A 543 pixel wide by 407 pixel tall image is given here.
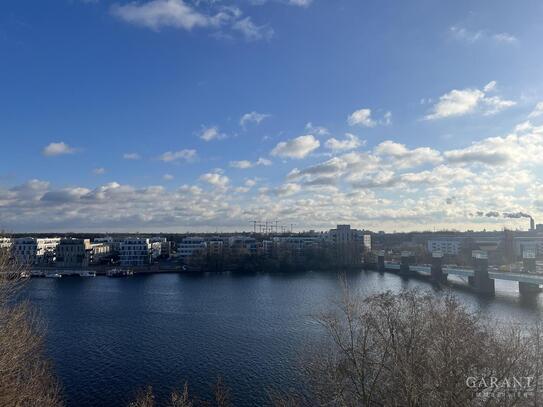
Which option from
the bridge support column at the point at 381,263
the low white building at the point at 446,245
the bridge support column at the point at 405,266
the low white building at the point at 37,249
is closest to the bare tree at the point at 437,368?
the bridge support column at the point at 405,266

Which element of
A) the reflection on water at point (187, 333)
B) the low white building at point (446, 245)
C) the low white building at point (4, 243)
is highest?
the low white building at point (4, 243)

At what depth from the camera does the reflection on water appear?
39.6 feet

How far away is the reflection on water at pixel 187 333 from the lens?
39.6ft

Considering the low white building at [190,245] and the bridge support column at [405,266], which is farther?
the low white building at [190,245]

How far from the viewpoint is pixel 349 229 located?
2689 inches

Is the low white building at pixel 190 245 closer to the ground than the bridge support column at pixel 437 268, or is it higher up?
higher up

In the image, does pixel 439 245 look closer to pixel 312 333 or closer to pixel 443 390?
pixel 312 333

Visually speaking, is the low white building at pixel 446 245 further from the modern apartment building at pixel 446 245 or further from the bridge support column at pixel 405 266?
the bridge support column at pixel 405 266

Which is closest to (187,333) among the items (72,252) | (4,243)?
(4,243)

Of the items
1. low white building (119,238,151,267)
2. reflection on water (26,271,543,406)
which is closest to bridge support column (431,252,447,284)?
reflection on water (26,271,543,406)

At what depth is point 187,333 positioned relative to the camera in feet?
57.6

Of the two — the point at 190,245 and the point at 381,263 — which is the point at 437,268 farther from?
the point at 190,245

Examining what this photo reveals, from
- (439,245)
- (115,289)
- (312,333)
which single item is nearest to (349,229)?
(439,245)

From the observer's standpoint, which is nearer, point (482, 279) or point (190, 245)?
point (482, 279)
